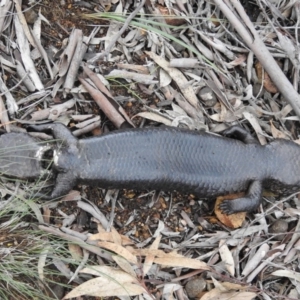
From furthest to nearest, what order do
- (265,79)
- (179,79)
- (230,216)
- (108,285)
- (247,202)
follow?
(265,79)
(179,79)
(230,216)
(247,202)
(108,285)

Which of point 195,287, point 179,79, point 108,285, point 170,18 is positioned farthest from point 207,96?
point 108,285

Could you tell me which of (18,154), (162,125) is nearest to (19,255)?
(18,154)

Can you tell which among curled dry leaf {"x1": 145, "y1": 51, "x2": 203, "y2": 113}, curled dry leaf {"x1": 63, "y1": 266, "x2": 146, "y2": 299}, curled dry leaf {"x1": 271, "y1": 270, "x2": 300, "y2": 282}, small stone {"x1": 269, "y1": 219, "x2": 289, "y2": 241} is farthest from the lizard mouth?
curled dry leaf {"x1": 271, "y1": 270, "x2": 300, "y2": 282}

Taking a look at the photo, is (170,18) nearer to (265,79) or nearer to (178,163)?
(265,79)

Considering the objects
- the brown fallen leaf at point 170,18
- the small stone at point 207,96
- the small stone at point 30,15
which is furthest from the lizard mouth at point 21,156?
the brown fallen leaf at point 170,18

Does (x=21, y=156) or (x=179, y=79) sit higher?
(x=179, y=79)

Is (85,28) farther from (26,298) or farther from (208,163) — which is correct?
(26,298)

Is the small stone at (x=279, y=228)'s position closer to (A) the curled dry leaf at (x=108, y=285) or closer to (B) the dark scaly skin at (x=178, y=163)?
(B) the dark scaly skin at (x=178, y=163)
